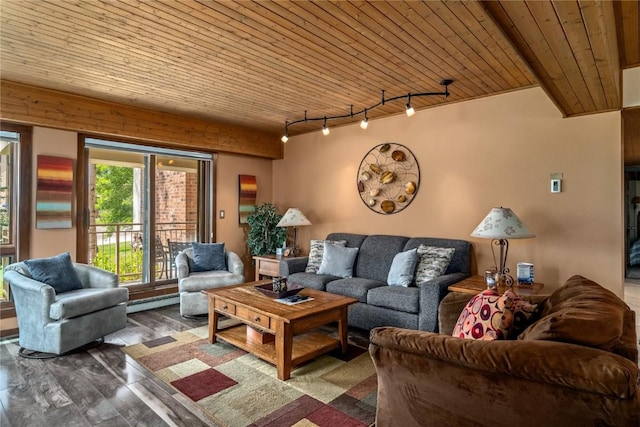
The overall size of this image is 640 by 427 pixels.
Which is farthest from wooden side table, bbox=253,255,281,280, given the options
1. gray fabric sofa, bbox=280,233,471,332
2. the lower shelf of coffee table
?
the lower shelf of coffee table

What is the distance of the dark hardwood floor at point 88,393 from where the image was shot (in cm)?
219

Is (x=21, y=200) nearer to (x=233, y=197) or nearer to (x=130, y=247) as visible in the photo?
(x=130, y=247)

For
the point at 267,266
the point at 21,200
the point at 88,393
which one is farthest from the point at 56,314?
the point at 267,266

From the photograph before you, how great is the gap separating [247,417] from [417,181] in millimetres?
3144

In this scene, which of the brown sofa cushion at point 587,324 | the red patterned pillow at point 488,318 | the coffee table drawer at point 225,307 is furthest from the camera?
the coffee table drawer at point 225,307

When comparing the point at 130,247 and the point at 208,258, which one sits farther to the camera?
the point at 130,247

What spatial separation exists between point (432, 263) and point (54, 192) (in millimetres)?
4095

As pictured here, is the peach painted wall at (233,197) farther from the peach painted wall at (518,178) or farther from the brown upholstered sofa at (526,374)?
the brown upholstered sofa at (526,374)

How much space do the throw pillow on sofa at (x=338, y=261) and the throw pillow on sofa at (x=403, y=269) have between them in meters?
0.59

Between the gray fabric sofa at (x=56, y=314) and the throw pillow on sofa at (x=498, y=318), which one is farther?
the gray fabric sofa at (x=56, y=314)

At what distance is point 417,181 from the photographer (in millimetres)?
4348

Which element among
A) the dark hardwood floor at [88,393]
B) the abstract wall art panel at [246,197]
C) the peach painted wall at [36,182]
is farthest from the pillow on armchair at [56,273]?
the abstract wall art panel at [246,197]

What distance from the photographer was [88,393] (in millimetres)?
2490

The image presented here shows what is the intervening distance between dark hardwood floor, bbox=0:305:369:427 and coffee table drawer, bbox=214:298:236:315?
759mm
